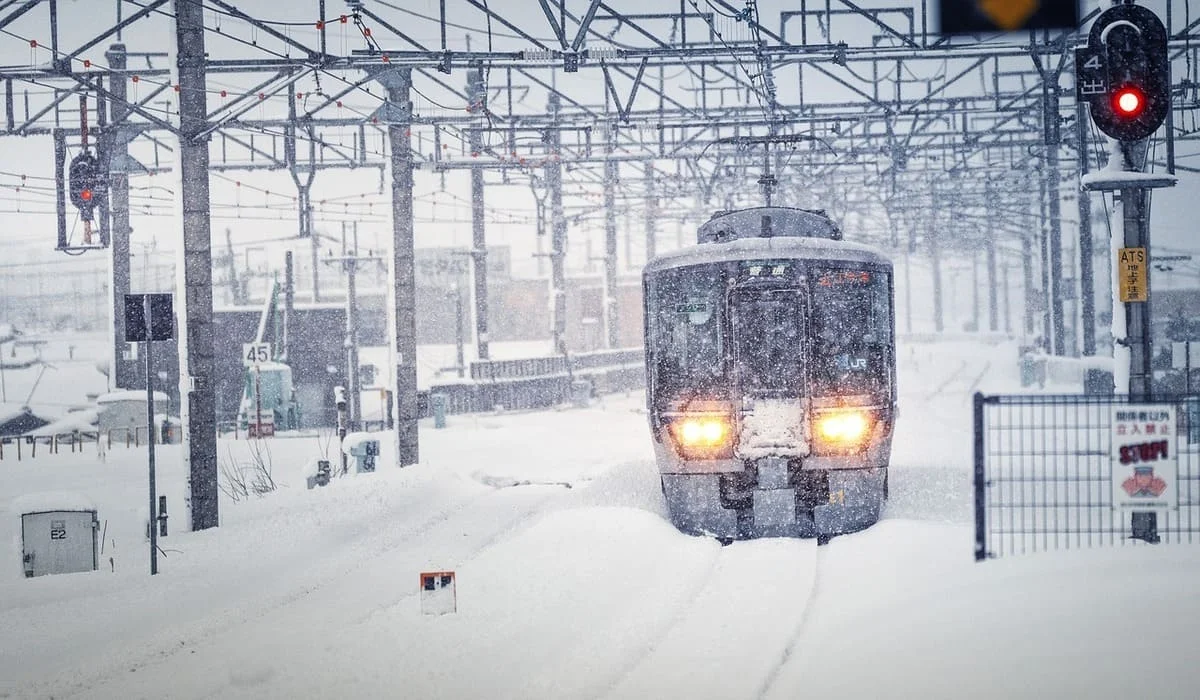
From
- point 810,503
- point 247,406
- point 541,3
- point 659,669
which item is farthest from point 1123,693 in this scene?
point 247,406

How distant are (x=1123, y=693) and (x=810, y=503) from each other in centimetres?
535

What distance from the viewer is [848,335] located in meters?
10.8

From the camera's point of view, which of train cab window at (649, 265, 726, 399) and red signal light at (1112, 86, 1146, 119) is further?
train cab window at (649, 265, 726, 399)

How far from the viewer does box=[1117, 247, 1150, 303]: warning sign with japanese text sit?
8.52m

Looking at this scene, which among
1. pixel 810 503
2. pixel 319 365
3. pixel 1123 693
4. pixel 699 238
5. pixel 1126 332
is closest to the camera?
pixel 1123 693

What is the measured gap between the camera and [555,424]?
89.1ft

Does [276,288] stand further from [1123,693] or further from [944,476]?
[1123,693]

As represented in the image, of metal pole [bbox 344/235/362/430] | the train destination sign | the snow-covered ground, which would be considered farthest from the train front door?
metal pole [bbox 344/235/362/430]

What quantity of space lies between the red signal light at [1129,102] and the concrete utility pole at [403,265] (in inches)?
479

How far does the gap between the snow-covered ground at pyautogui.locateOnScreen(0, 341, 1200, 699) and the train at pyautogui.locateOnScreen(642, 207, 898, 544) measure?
427 mm

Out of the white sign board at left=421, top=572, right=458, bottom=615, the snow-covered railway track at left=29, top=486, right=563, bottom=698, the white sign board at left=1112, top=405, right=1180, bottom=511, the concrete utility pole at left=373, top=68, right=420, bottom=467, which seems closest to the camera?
the snow-covered railway track at left=29, top=486, right=563, bottom=698

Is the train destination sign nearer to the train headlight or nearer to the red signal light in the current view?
the red signal light

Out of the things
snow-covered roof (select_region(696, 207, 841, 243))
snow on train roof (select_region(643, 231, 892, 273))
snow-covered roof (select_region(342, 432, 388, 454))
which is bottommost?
snow-covered roof (select_region(342, 432, 388, 454))

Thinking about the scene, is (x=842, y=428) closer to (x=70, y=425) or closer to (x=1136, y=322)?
Answer: (x=1136, y=322)
